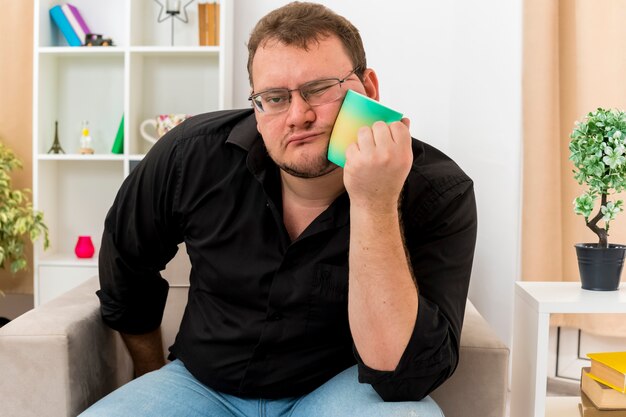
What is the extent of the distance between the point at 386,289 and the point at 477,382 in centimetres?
35

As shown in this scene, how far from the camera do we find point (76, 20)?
9.34 ft

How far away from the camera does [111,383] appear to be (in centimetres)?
153

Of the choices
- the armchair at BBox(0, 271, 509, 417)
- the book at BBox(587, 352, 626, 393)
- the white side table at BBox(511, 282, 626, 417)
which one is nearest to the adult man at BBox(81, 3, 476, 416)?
the armchair at BBox(0, 271, 509, 417)

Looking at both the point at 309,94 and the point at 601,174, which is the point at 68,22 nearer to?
the point at 309,94

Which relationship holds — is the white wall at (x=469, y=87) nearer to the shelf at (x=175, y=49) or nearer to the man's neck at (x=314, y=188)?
the shelf at (x=175, y=49)

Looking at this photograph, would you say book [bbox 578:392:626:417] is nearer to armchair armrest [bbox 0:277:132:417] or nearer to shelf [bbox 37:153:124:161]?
armchair armrest [bbox 0:277:132:417]

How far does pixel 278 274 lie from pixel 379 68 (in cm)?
183

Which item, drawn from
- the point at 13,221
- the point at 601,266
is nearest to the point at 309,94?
the point at 601,266

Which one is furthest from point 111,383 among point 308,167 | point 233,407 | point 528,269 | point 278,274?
point 528,269

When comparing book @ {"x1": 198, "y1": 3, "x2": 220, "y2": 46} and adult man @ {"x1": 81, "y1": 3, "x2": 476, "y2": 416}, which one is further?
book @ {"x1": 198, "y1": 3, "x2": 220, "y2": 46}

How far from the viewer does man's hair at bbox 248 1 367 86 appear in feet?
4.09

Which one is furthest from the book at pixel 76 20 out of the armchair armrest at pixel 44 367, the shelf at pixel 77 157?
the armchair armrest at pixel 44 367

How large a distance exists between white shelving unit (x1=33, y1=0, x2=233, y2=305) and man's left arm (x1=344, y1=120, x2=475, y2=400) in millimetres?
1699

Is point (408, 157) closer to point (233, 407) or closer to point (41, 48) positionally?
point (233, 407)
